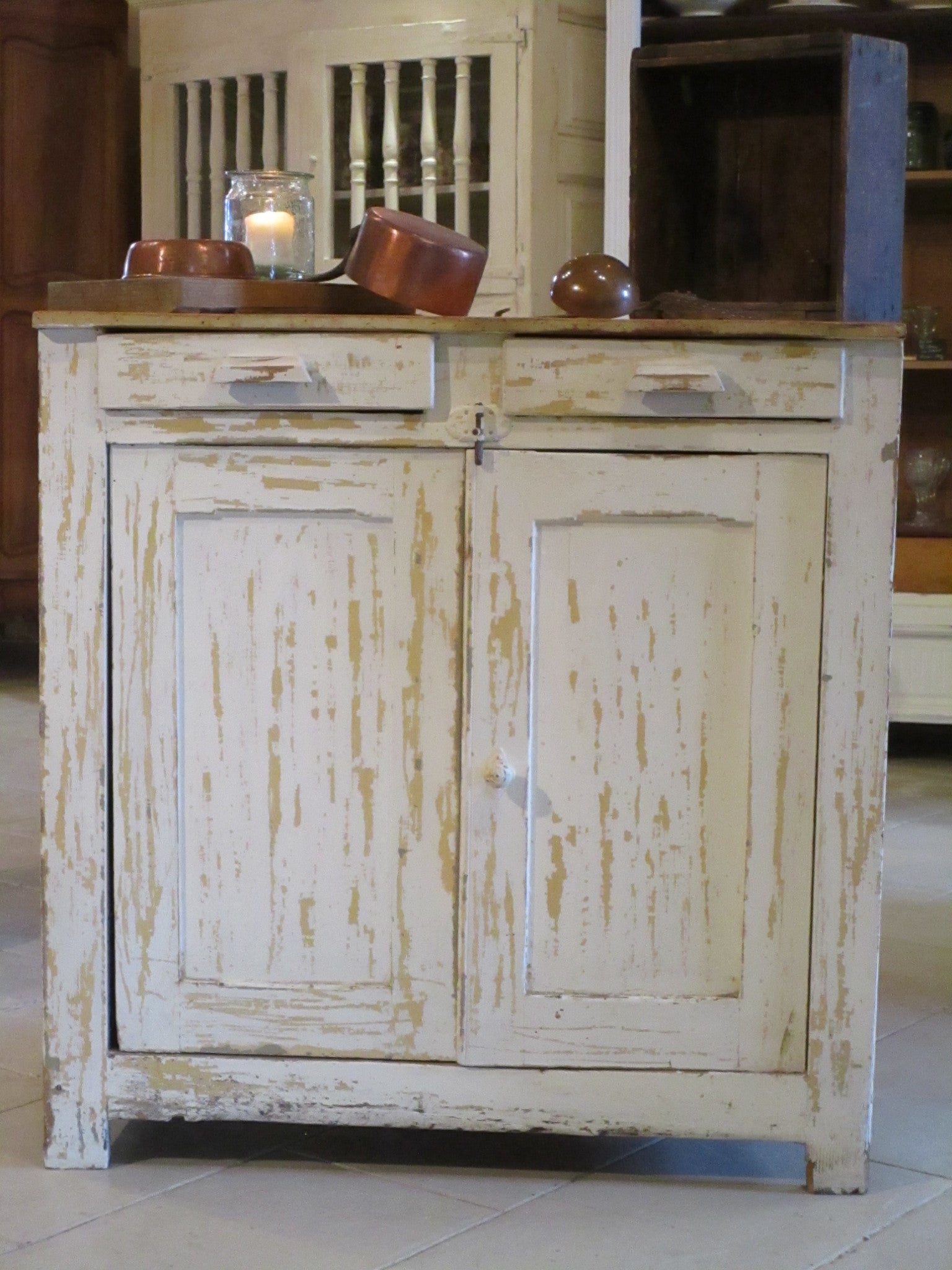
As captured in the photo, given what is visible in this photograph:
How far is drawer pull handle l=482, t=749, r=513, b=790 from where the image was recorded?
162cm

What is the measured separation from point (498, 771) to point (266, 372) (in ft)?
1.51

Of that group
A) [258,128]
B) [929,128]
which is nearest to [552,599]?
[929,128]

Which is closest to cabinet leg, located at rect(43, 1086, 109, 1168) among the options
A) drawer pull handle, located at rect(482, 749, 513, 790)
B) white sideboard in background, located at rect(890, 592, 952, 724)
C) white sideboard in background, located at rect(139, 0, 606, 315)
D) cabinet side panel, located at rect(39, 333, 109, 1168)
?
cabinet side panel, located at rect(39, 333, 109, 1168)

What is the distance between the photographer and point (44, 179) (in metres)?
5.23

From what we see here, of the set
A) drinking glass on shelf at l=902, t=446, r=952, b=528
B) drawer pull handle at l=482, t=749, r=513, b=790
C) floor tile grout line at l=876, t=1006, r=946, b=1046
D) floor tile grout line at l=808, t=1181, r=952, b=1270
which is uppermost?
drinking glass on shelf at l=902, t=446, r=952, b=528

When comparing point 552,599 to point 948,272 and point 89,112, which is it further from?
point 89,112

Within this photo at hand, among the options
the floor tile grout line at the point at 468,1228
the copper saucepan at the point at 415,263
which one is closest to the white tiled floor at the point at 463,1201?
the floor tile grout line at the point at 468,1228

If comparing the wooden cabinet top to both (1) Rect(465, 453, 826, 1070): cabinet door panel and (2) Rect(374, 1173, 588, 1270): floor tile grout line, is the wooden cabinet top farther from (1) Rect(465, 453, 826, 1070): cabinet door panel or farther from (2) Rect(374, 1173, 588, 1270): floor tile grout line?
(2) Rect(374, 1173, 588, 1270): floor tile grout line

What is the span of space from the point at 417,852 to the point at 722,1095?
40 centimetres

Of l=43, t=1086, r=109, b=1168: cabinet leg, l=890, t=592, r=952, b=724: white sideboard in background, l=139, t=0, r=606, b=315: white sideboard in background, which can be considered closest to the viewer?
l=43, t=1086, r=109, b=1168: cabinet leg

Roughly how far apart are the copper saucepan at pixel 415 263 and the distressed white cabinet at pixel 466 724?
14 cm

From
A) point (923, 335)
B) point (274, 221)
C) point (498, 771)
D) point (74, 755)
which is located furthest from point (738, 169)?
point (923, 335)

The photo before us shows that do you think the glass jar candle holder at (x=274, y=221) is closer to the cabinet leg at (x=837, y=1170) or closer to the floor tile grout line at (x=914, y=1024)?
the cabinet leg at (x=837, y=1170)

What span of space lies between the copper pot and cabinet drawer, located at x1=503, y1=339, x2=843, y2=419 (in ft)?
1.17
